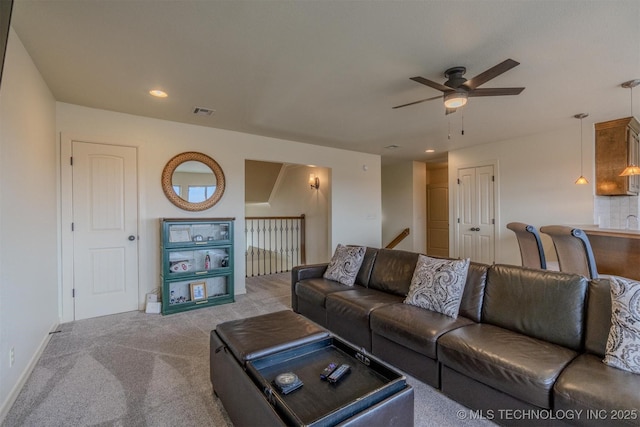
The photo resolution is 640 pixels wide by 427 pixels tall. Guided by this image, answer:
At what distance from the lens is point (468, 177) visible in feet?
18.4

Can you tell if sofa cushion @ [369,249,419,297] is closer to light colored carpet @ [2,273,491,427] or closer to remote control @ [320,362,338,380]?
light colored carpet @ [2,273,491,427]

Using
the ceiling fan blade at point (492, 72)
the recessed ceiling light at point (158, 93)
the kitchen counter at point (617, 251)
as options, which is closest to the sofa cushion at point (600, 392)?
the ceiling fan blade at point (492, 72)

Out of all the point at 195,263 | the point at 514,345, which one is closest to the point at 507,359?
the point at 514,345

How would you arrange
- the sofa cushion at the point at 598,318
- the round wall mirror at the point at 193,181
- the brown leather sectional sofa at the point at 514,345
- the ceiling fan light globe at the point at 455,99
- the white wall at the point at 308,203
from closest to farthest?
1. the brown leather sectional sofa at the point at 514,345
2. the sofa cushion at the point at 598,318
3. the ceiling fan light globe at the point at 455,99
4. the round wall mirror at the point at 193,181
5. the white wall at the point at 308,203

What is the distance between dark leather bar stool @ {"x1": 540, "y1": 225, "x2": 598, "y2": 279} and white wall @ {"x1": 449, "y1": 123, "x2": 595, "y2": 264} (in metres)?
1.85

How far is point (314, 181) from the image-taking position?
6289 millimetres

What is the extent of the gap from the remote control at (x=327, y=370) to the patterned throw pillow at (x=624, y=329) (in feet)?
4.65

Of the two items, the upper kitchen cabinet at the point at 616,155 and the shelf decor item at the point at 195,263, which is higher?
the upper kitchen cabinet at the point at 616,155

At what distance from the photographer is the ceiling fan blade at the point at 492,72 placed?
199cm

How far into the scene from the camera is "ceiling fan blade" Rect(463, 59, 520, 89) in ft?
6.54

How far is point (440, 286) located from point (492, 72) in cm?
165

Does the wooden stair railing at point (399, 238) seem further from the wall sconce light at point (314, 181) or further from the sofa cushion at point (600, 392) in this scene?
the sofa cushion at point (600, 392)

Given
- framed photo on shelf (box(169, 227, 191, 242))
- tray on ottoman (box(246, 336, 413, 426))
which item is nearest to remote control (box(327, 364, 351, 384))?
tray on ottoman (box(246, 336, 413, 426))

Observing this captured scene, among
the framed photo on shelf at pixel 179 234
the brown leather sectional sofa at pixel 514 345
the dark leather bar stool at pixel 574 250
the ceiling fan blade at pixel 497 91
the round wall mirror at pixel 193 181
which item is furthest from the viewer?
the round wall mirror at pixel 193 181
